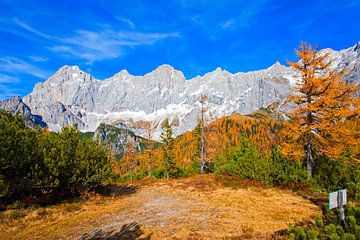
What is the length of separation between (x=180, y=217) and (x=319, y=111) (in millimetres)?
13130

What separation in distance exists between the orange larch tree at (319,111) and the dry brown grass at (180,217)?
3.84 m

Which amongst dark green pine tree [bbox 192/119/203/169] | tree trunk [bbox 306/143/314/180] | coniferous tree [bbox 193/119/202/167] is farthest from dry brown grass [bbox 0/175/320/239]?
coniferous tree [bbox 193/119/202/167]

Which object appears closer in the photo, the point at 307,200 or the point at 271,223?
the point at 271,223

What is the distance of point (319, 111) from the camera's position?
61.4ft

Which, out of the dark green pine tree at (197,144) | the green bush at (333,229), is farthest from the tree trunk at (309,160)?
the dark green pine tree at (197,144)

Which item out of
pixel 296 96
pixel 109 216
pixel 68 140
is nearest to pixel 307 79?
pixel 296 96

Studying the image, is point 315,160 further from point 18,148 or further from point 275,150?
point 18,148

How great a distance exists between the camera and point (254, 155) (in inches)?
911

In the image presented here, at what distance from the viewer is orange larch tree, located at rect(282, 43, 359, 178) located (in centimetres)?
1762

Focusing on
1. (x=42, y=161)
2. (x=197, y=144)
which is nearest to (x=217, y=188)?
(x=42, y=161)

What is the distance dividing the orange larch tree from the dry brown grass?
384cm

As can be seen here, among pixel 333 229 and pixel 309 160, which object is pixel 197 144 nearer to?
pixel 309 160

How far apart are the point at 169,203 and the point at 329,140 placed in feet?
41.4

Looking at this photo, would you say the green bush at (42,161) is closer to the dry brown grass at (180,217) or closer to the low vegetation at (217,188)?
the low vegetation at (217,188)
